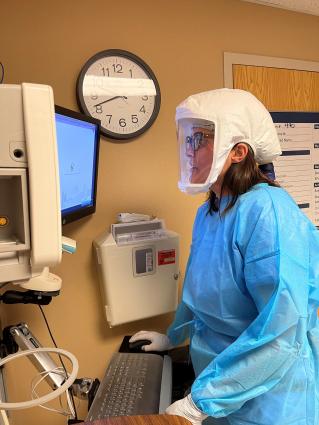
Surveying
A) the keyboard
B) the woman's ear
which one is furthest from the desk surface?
the woman's ear

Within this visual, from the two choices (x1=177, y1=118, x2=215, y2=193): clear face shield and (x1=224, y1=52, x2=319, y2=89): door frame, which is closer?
(x1=177, y1=118, x2=215, y2=193): clear face shield

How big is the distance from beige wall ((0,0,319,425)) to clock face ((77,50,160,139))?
0.05 metres

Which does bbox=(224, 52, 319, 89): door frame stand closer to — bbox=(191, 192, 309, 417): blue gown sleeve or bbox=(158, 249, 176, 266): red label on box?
bbox=(158, 249, 176, 266): red label on box

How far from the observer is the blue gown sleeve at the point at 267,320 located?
92 centimetres

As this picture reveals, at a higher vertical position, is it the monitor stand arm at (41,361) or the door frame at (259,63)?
the door frame at (259,63)

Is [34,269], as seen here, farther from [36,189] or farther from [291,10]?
[291,10]

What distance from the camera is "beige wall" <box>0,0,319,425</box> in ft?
4.58

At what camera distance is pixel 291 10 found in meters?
1.94

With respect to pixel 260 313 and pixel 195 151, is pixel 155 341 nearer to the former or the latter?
pixel 260 313

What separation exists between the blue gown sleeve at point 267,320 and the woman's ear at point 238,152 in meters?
0.19

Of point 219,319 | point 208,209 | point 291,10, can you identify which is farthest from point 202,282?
point 291,10

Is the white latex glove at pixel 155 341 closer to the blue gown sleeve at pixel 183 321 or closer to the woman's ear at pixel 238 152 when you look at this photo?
the blue gown sleeve at pixel 183 321

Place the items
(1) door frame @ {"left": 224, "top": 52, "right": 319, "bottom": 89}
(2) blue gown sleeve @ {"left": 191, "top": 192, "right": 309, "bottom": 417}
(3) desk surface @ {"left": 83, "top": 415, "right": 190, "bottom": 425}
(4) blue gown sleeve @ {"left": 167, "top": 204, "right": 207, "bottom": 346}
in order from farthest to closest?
(1) door frame @ {"left": 224, "top": 52, "right": 319, "bottom": 89} → (4) blue gown sleeve @ {"left": 167, "top": 204, "right": 207, "bottom": 346} → (2) blue gown sleeve @ {"left": 191, "top": 192, "right": 309, "bottom": 417} → (3) desk surface @ {"left": 83, "top": 415, "right": 190, "bottom": 425}

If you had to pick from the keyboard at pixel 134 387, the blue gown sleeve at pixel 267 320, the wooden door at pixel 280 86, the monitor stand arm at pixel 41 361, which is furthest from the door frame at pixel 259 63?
the monitor stand arm at pixel 41 361
